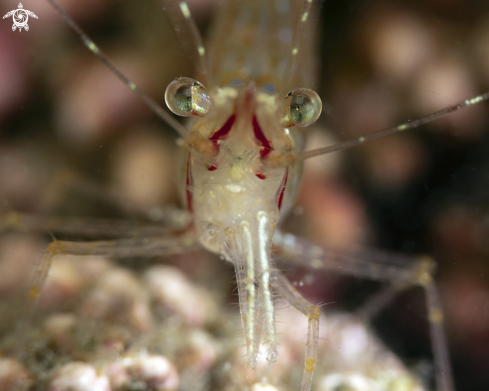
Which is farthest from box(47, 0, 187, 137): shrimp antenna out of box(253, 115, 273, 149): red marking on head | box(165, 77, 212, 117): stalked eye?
box(253, 115, 273, 149): red marking on head

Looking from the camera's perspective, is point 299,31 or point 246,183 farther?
point 299,31

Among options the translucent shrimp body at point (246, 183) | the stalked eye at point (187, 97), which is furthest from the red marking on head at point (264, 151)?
the stalked eye at point (187, 97)

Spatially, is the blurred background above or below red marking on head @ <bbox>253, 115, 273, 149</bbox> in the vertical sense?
above

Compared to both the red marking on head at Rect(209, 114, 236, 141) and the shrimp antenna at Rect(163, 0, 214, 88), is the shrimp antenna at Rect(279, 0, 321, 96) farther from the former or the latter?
the red marking on head at Rect(209, 114, 236, 141)

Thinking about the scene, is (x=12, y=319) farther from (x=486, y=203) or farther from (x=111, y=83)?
(x=486, y=203)

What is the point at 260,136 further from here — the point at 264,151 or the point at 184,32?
the point at 184,32

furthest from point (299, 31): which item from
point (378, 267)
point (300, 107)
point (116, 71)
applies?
point (378, 267)
